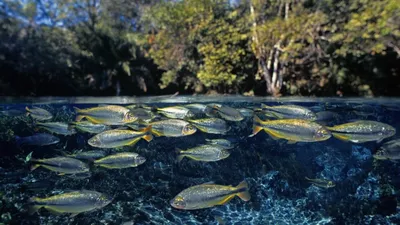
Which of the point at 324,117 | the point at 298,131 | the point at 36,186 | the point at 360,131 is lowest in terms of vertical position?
the point at 36,186

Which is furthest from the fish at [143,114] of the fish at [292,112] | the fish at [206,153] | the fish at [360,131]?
the fish at [360,131]

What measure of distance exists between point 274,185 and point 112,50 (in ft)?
59.1

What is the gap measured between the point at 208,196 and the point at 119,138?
5.96 feet

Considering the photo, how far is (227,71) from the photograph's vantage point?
18844 millimetres

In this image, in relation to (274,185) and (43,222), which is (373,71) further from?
(43,222)

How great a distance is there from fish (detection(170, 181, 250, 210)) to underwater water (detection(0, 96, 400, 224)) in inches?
48.9

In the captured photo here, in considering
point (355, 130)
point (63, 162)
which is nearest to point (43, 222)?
point (63, 162)

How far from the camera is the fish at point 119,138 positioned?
16.0ft

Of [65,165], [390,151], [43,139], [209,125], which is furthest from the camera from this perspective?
[43,139]

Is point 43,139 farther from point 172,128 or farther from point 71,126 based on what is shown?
point 172,128

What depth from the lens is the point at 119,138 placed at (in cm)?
492

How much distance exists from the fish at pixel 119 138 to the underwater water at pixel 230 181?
0.50 metres

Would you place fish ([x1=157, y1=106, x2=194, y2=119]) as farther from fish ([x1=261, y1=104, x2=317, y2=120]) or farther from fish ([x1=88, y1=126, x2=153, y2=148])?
fish ([x1=261, y1=104, x2=317, y2=120])

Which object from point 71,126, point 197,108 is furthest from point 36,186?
point 197,108
